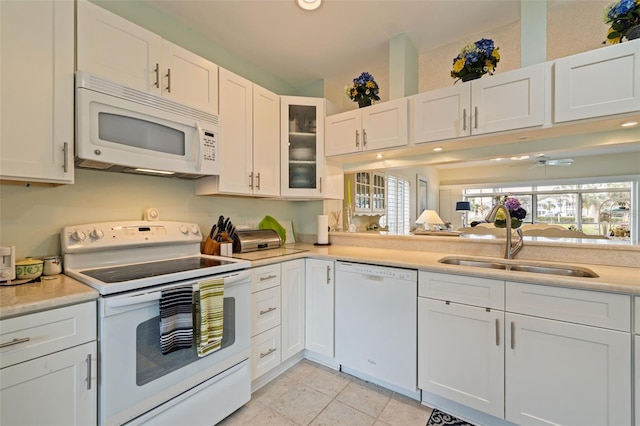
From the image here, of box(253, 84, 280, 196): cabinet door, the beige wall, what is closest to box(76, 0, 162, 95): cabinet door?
the beige wall

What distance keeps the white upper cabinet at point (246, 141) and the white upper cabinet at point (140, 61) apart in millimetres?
152

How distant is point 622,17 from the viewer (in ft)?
4.87

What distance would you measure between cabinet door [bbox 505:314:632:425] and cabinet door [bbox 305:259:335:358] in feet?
3.76

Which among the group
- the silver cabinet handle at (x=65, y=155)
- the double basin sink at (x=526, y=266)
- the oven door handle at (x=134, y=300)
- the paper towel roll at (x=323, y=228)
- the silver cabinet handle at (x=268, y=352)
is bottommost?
the silver cabinet handle at (x=268, y=352)

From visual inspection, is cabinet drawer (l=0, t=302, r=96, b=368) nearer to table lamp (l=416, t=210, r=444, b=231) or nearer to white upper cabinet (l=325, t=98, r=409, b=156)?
white upper cabinet (l=325, t=98, r=409, b=156)

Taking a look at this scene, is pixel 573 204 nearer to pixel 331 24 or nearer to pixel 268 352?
pixel 331 24

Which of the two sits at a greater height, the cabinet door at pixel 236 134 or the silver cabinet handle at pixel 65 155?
the cabinet door at pixel 236 134

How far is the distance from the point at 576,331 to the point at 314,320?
1.61m

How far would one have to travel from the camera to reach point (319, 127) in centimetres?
263

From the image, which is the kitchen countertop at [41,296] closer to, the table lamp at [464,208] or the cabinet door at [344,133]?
the cabinet door at [344,133]

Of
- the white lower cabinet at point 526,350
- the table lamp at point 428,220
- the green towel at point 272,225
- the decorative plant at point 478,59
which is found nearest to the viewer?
the white lower cabinet at point 526,350

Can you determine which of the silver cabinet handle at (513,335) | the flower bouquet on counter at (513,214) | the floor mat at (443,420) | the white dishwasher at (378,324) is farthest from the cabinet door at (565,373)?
the flower bouquet on counter at (513,214)

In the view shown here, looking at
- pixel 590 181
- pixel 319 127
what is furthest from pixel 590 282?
pixel 590 181

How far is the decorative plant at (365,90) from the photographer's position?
2.40 meters
